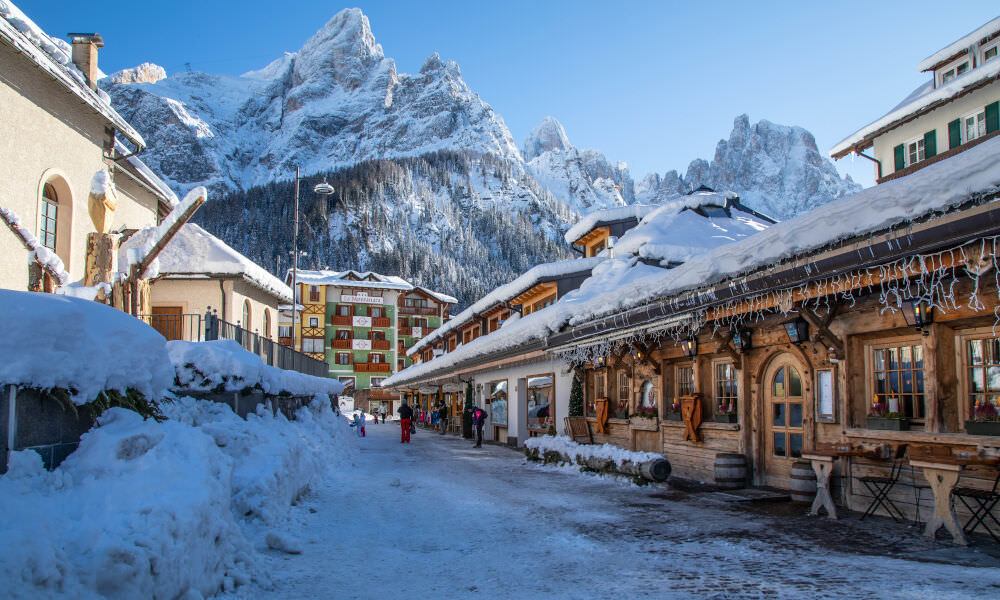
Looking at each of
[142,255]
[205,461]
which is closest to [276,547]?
[205,461]

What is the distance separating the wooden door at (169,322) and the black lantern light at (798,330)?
1018cm

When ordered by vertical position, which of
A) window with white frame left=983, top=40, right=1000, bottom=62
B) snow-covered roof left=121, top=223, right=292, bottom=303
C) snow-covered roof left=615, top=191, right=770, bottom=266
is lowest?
snow-covered roof left=121, top=223, right=292, bottom=303

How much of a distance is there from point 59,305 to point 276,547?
3061mm

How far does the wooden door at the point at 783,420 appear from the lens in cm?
1061

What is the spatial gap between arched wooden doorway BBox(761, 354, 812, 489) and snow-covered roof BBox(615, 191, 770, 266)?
792cm

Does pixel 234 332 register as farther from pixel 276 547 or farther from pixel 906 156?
pixel 906 156

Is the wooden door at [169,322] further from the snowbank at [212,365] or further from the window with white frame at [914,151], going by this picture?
the window with white frame at [914,151]

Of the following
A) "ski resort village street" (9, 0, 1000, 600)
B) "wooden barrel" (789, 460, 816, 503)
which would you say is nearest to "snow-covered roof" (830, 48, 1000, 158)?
"ski resort village street" (9, 0, 1000, 600)

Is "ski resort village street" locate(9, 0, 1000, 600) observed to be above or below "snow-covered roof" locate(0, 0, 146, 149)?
below

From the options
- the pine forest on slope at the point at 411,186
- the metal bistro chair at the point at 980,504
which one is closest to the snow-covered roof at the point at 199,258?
the metal bistro chair at the point at 980,504

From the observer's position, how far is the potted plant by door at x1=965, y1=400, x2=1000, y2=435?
6970 mm

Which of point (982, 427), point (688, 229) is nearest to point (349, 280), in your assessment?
point (688, 229)

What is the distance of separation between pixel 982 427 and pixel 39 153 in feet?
49.8

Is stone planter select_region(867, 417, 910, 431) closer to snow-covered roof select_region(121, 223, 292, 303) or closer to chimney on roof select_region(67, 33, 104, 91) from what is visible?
snow-covered roof select_region(121, 223, 292, 303)
